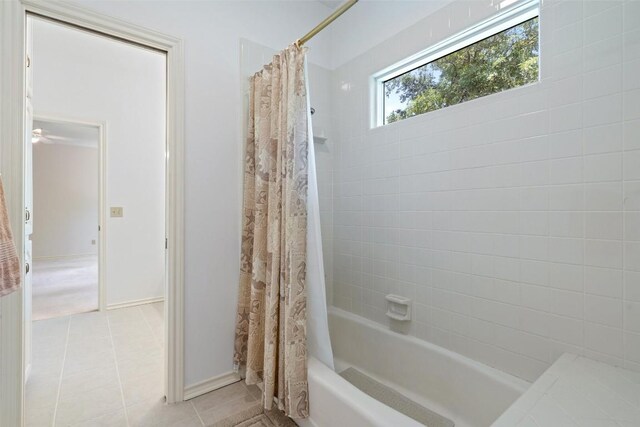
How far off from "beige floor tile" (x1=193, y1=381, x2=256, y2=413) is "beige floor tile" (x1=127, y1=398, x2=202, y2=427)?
48 millimetres

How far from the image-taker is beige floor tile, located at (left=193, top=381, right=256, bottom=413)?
160cm

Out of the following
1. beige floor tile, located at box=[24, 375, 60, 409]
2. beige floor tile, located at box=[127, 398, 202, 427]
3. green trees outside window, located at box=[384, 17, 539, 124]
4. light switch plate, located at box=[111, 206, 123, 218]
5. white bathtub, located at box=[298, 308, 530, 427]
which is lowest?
beige floor tile, located at box=[127, 398, 202, 427]

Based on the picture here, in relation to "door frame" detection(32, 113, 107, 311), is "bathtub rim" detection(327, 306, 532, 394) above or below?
below

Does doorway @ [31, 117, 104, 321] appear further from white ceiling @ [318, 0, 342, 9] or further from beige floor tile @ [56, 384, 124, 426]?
white ceiling @ [318, 0, 342, 9]

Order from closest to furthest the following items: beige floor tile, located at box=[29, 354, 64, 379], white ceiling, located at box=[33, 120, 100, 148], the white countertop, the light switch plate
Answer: the white countertop < beige floor tile, located at box=[29, 354, 64, 379] < the light switch plate < white ceiling, located at box=[33, 120, 100, 148]

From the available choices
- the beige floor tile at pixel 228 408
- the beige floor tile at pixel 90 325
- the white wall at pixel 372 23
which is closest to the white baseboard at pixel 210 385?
the beige floor tile at pixel 228 408

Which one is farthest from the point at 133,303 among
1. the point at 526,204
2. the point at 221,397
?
the point at 526,204

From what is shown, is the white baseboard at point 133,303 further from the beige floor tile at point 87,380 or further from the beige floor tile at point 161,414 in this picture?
the beige floor tile at point 161,414

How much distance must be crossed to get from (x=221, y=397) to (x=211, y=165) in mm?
1365

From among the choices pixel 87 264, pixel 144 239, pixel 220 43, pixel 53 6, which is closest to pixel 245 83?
pixel 220 43

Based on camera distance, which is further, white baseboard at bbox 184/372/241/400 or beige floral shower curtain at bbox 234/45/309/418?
white baseboard at bbox 184/372/241/400

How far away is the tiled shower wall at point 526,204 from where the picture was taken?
108 centimetres

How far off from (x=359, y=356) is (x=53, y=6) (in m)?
2.50

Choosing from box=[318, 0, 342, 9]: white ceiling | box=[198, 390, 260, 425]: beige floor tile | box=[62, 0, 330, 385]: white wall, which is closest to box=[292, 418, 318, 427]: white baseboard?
box=[198, 390, 260, 425]: beige floor tile
